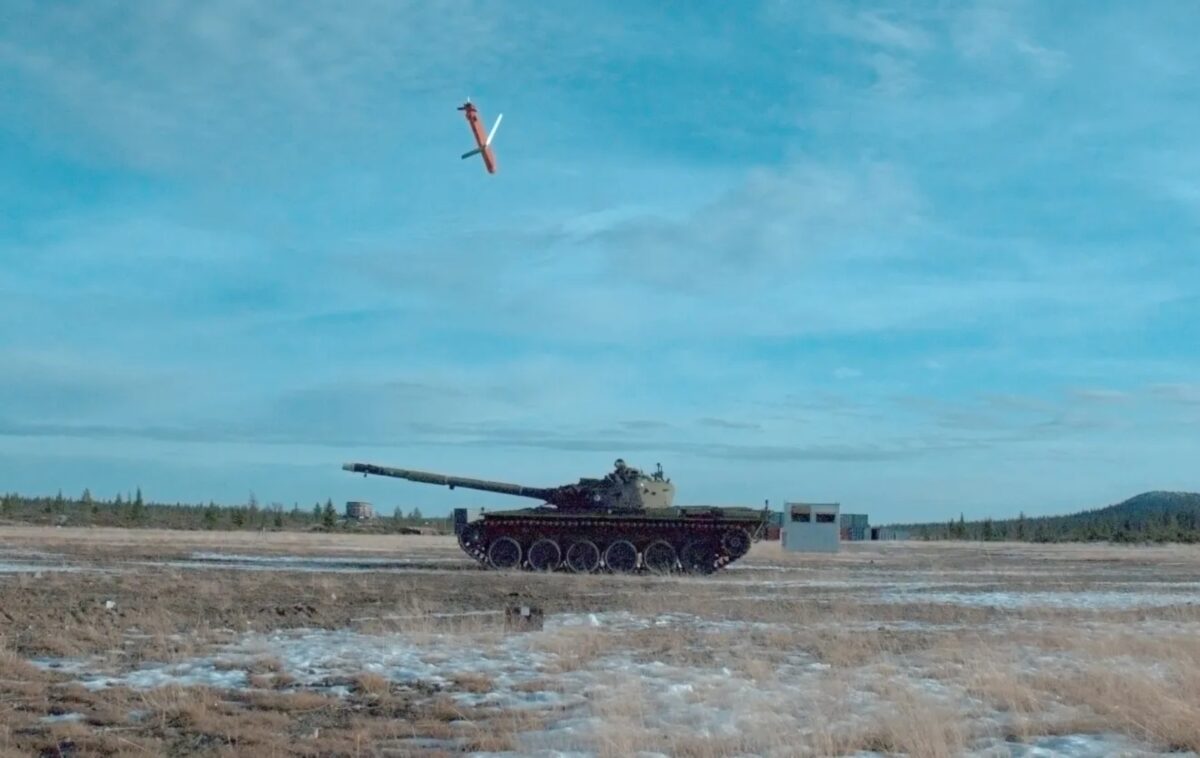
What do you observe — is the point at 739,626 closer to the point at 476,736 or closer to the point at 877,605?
the point at 877,605

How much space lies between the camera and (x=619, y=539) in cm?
3155

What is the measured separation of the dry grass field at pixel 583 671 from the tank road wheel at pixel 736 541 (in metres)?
8.14

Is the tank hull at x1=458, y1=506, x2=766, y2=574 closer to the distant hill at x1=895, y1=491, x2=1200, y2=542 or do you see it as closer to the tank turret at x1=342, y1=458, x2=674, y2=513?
the tank turret at x1=342, y1=458, x2=674, y2=513

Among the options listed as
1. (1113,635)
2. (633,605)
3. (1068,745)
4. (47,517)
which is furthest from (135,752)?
(47,517)

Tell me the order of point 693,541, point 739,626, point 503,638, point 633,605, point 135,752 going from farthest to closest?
point 693,541 → point 633,605 → point 739,626 → point 503,638 → point 135,752

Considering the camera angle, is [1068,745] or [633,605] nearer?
[1068,745]

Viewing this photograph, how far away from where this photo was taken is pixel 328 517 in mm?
80938

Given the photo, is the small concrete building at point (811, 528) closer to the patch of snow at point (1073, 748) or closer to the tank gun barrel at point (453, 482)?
the tank gun barrel at point (453, 482)

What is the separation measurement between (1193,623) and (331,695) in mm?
11927

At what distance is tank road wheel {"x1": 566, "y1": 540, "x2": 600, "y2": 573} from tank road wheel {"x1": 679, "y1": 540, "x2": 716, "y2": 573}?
214cm

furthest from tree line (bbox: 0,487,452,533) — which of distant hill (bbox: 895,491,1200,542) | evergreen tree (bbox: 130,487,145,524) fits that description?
distant hill (bbox: 895,491,1200,542)

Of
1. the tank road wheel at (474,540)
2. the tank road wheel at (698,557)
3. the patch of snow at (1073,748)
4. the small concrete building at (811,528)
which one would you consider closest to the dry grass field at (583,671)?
the patch of snow at (1073,748)

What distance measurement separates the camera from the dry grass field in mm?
8531

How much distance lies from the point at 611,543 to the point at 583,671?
1981cm
